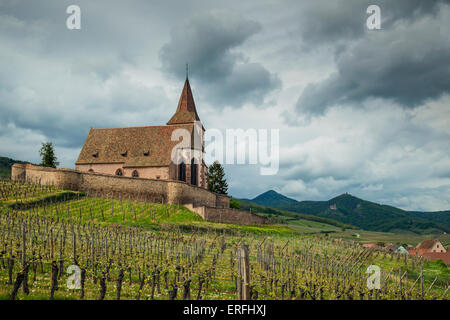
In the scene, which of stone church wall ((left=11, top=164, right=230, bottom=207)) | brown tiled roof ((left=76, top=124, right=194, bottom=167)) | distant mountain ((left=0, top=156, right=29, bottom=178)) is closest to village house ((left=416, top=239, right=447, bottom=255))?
stone church wall ((left=11, top=164, right=230, bottom=207))

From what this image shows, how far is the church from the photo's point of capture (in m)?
61.7

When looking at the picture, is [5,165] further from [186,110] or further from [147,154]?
[147,154]

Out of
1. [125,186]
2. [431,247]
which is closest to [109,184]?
[125,186]

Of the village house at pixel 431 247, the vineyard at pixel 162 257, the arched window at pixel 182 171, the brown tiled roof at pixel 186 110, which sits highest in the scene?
the brown tiled roof at pixel 186 110

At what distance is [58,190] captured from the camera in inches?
1973

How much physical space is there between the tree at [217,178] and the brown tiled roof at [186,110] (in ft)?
33.0

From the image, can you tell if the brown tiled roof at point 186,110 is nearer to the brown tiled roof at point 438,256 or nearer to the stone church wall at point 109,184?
the stone church wall at point 109,184

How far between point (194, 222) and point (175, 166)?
15.9m

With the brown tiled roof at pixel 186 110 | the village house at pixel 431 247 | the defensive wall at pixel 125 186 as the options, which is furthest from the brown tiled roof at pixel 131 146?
the village house at pixel 431 247

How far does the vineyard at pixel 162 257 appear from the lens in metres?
16.9

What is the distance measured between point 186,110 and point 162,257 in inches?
2088

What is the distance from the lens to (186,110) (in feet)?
241
